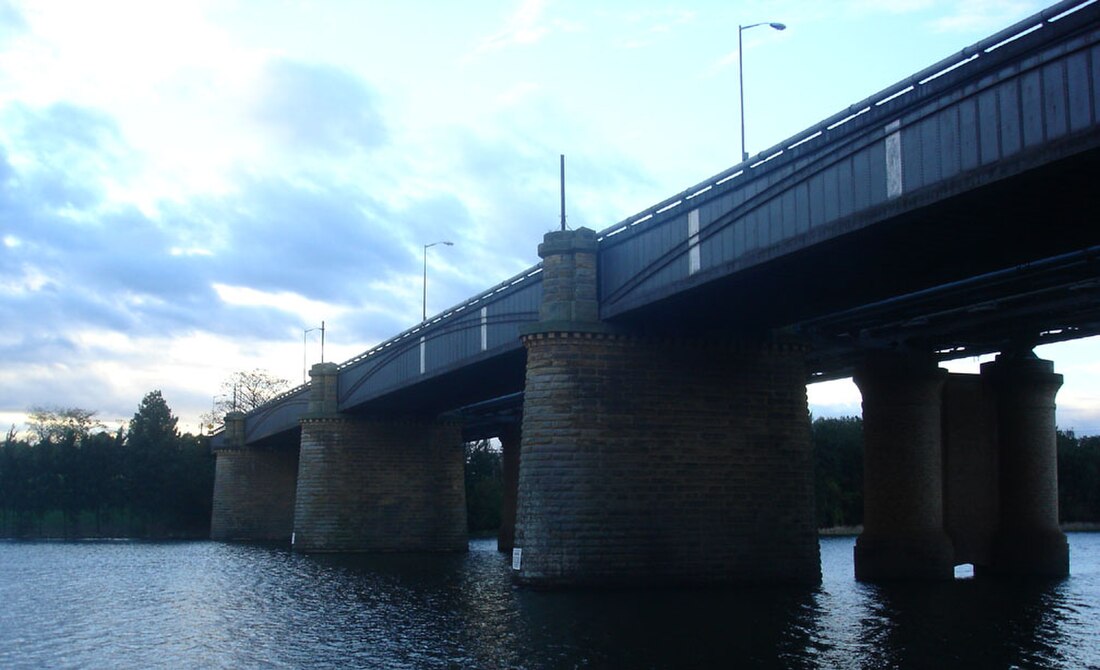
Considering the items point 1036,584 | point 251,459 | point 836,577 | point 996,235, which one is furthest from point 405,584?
point 251,459

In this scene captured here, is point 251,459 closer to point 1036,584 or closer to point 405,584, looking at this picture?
point 405,584

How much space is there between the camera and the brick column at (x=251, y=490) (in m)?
92.2

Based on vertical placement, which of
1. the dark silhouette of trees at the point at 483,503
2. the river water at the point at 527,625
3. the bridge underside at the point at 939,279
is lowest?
the river water at the point at 527,625

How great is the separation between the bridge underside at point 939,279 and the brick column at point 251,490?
58031mm

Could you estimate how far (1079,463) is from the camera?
104938 millimetres

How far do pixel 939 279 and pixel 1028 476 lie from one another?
1785 centimetres

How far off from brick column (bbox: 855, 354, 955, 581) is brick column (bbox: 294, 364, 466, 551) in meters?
28.9

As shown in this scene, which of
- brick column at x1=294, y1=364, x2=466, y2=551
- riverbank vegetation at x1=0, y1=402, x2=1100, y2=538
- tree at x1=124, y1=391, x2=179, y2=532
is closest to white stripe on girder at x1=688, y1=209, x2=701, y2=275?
brick column at x1=294, y1=364, x2=466, y2=551

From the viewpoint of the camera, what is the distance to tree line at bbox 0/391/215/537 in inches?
4321

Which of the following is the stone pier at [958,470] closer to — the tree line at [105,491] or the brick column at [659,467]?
the brick column at [659,467]

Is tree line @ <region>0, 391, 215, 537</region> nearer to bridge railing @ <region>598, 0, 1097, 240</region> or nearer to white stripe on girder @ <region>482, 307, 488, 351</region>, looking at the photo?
white stripe on girder @ <region>482, 307, 488, 351</region>

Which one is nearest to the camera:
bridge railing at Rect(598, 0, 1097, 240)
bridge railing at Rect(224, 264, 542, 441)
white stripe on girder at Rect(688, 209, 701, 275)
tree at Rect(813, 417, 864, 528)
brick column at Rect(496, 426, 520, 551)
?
bridge railing at Rect(598, 0, 1097, 240)

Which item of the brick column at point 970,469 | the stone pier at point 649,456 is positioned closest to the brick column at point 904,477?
the brick column at point 970,469

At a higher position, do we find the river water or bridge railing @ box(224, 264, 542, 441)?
bridge railing @ box(224, 264, 542, 441)
